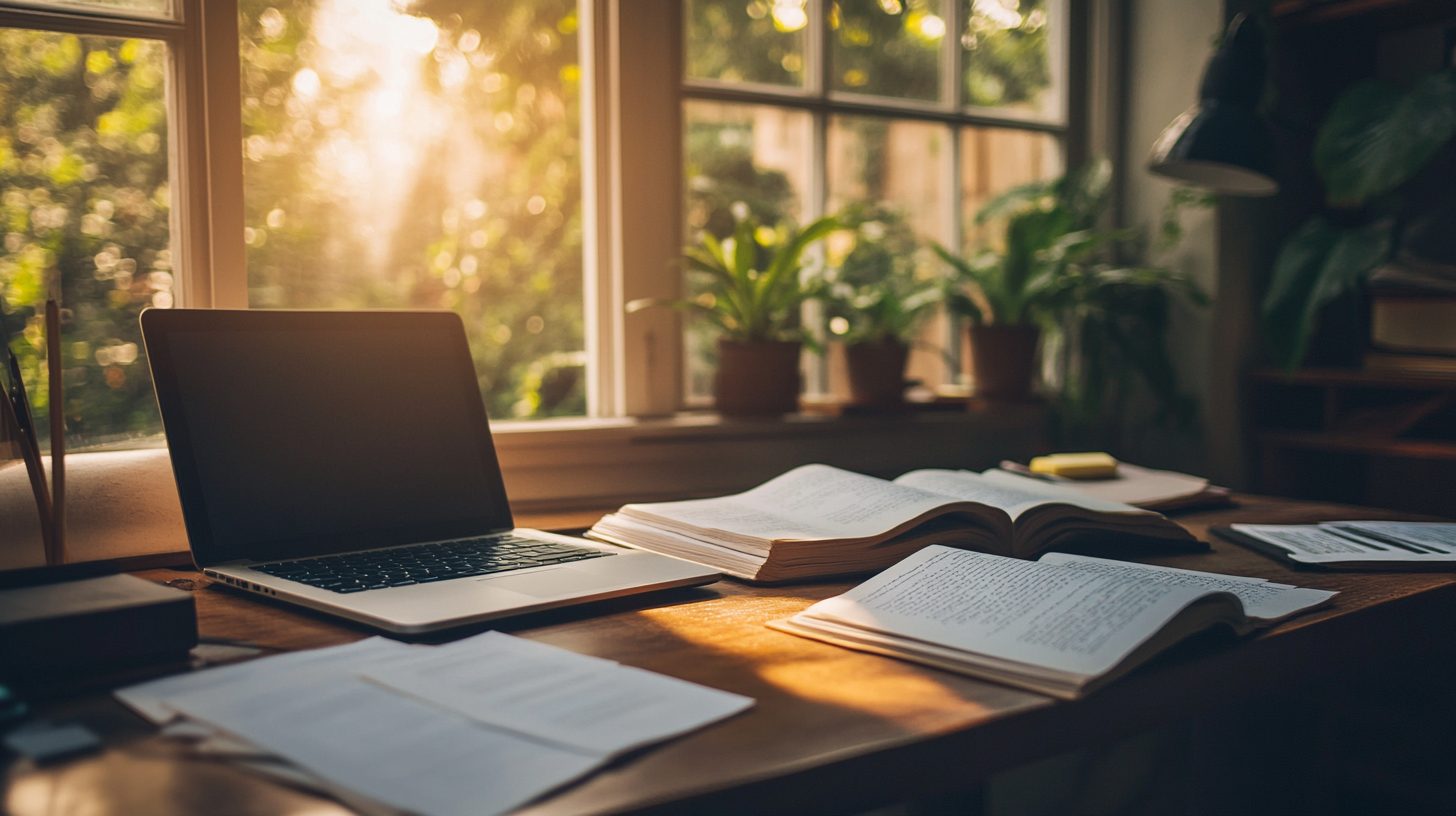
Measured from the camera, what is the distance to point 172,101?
1.39 m

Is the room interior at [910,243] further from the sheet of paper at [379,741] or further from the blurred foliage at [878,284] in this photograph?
the sheet of paper at [379,741]

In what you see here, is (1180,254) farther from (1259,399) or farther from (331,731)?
(331,731)

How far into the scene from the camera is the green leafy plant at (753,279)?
1738mm

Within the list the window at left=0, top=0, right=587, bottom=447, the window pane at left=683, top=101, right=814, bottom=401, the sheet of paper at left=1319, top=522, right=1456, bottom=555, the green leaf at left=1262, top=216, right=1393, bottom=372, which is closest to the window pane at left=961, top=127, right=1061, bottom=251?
the window pane at left=683, top=101, right=814, bottom=401

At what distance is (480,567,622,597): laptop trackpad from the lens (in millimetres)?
802

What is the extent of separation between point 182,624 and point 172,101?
1045mm

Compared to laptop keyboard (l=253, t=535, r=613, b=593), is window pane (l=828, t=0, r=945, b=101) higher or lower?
higher

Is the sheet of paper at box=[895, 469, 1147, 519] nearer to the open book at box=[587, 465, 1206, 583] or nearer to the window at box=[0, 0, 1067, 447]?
the open book at box=[587, 465, 1206, 583]

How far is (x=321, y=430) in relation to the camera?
3.28 feet

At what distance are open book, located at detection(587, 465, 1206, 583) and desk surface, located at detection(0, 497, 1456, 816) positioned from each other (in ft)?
0.13

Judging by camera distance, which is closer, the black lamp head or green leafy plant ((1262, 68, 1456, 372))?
the black lamp head

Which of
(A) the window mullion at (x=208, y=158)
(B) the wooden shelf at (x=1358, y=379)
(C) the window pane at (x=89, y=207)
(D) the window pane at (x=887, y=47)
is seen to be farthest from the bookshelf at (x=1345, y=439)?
(C) the window pane at (x=89, y=207)

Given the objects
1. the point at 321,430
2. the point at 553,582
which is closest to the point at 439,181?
the point at 321,430

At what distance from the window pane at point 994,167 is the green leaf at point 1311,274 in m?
0.57
